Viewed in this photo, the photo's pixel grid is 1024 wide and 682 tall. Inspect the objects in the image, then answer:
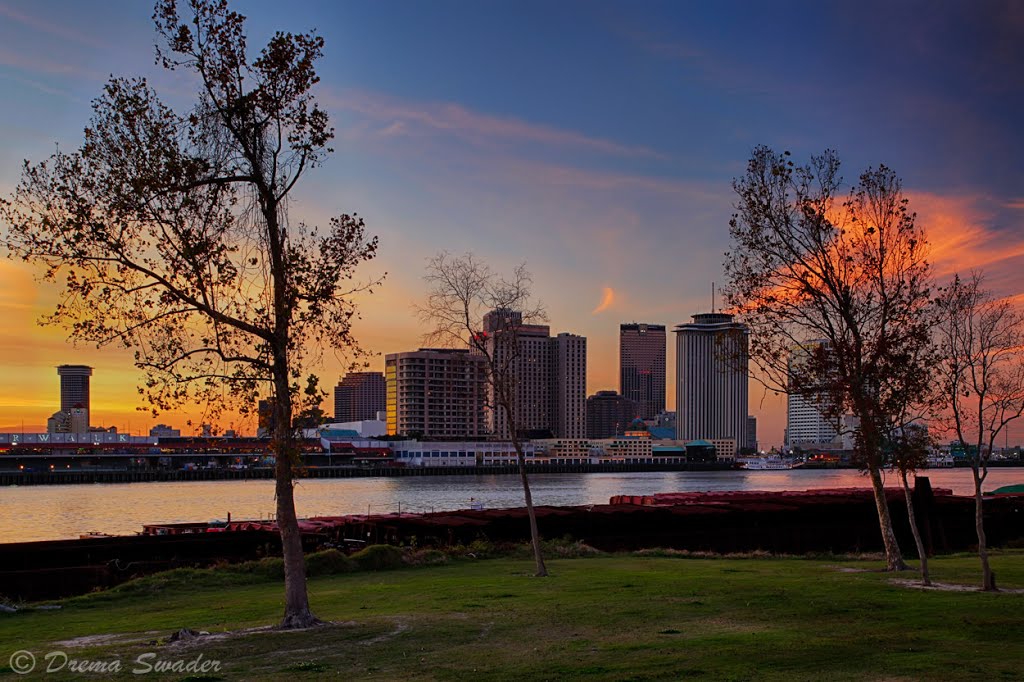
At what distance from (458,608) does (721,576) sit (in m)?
8.31

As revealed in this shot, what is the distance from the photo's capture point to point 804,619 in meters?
17.5

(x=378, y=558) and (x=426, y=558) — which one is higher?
(x=378, y=558)

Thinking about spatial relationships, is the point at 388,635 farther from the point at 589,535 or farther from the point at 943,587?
the point at 589,535

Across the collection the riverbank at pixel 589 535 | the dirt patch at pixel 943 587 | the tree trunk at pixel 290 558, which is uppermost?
the tree trunk at pixel 290 558

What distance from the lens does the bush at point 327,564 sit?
2734 centimetres

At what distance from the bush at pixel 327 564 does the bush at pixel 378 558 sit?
0.39 meters

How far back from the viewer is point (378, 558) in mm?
29141

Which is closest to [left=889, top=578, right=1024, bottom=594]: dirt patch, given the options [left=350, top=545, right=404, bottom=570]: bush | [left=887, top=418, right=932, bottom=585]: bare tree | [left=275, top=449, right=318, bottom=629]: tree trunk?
[left=887, top=418, right=932, bottom=585]: bare tree
